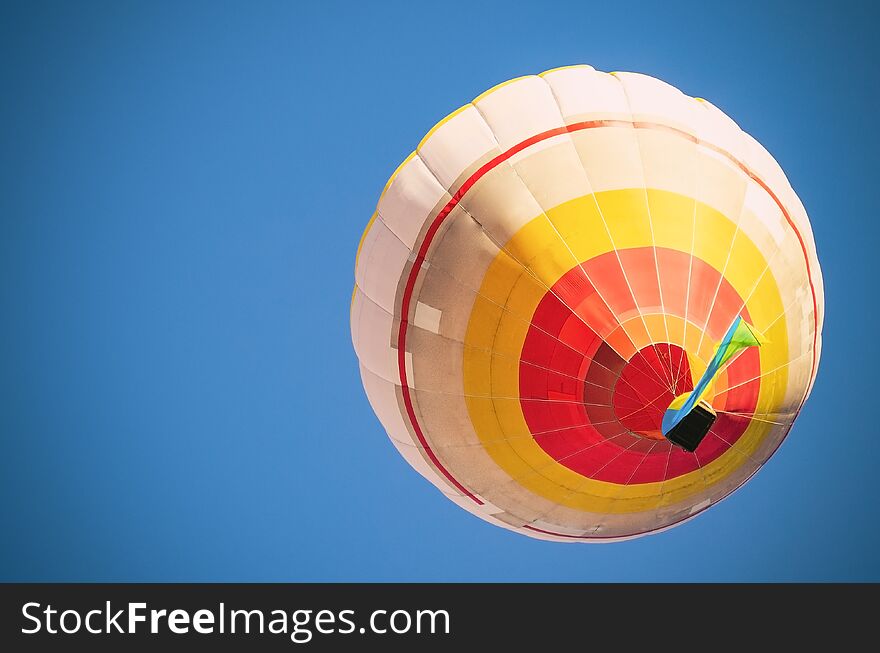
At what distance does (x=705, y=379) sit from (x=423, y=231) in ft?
6.05

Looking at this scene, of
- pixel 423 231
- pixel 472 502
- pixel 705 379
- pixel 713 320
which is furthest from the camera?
pixel 472 502

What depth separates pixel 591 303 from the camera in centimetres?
589

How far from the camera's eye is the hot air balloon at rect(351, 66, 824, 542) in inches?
231

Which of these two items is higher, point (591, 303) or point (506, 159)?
point (506, 159)

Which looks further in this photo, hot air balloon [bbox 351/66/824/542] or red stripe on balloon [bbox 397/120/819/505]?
red stripe on balloon [bbox 397/120/819/505]

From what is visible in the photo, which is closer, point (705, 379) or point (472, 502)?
point (705, 379)

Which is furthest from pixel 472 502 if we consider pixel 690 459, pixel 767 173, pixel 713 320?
pixel 767 173

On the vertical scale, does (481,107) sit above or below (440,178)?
above

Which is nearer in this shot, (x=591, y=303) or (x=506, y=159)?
(x=591, y=303)

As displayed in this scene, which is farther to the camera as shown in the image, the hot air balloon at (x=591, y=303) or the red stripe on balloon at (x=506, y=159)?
the red stripe on balloon at (x=506, y=159)

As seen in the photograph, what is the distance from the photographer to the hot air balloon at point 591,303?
586 centimetres

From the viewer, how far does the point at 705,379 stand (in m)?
5.39

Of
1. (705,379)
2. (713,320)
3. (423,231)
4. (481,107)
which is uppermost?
(481,107)

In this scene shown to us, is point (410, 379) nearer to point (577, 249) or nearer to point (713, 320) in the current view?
point (577, 249)
